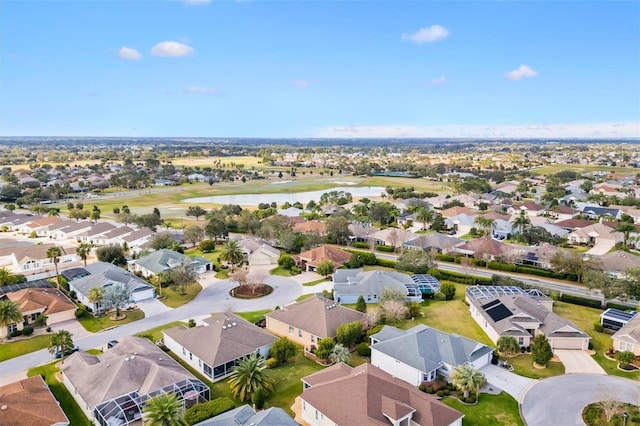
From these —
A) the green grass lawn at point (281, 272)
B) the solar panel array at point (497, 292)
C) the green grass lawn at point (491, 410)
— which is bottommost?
the green grass lawn at point (281, 272)

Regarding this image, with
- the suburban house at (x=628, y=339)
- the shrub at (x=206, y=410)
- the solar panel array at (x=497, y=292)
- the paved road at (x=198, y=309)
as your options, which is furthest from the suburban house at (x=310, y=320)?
the suburban house at (x=628, y=339)

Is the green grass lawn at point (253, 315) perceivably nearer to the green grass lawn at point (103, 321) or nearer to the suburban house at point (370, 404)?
the green grass lawn at point (103, 321)

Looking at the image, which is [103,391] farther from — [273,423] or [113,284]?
[113,284]

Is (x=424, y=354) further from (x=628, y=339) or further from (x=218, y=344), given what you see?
(x=628, y=339)

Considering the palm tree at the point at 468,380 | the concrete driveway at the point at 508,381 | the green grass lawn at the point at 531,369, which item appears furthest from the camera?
the green grass lawn at the point at 531,369

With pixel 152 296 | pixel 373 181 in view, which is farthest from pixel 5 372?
pixel 373 181
